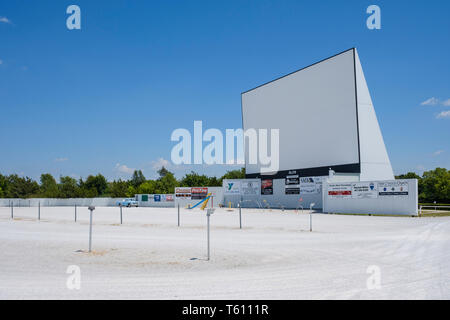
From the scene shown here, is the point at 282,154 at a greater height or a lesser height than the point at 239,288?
greater

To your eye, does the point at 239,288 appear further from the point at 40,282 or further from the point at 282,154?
the point at 282,154

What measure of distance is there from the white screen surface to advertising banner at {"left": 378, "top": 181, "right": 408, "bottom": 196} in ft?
35.2

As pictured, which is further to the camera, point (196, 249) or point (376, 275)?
point (196, 249)

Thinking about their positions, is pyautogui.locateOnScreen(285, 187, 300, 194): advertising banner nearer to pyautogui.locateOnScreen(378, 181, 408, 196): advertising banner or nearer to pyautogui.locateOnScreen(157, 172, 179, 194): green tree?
pyautogui.locateOnScreen(378, 181, 408, 196): advertising banner

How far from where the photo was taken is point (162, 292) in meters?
7.36

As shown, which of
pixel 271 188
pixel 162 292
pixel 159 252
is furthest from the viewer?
pixel 271 188

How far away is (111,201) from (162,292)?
75536 millimetres

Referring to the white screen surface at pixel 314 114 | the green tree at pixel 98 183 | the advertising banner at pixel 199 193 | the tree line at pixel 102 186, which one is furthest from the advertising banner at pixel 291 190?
the green tree at pixel 98 183

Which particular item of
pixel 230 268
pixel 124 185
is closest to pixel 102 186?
pixel 124 185

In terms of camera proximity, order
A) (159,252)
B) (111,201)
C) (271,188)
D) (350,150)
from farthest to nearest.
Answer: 1. (111,201)
2. (271,188)
3. (350,150)
4. (159,252)

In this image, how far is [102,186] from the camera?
13062 centimetres

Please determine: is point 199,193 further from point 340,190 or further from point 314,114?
point 340,190

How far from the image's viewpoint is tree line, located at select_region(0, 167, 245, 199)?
107 m

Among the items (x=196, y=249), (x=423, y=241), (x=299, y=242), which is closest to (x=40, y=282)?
(x=196, y=249)
